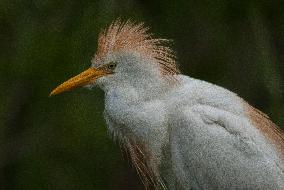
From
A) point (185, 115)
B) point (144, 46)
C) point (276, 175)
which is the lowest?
point (276, 175)

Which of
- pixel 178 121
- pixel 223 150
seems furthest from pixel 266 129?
pixel 178 121

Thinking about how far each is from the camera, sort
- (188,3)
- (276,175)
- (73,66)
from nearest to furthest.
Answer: (276,175), (73,66), (188,3)

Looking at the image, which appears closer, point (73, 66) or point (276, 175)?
point (276, 175)

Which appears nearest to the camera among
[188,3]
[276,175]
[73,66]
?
[276,175]

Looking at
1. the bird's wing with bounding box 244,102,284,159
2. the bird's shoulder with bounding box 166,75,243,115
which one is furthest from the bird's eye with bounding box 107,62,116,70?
the bird's wing with bounding box 244,102,284,159

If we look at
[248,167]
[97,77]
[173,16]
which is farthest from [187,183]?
[173,16]

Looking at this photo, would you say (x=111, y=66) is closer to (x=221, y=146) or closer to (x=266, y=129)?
(x=221, y=146)

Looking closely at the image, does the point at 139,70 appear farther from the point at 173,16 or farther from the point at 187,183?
the point at 173,16
